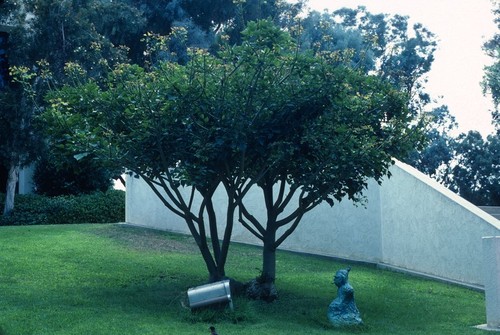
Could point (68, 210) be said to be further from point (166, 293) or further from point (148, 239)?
point (166, 293)

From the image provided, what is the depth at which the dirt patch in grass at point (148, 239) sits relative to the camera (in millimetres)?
17594

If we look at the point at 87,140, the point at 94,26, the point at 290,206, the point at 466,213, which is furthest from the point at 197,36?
the point at 87,140

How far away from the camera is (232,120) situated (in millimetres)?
11031

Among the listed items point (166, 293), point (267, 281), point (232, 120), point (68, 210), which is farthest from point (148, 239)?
point (232, 120)

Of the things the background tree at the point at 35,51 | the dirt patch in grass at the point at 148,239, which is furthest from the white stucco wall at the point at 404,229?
the background tree at the point at 35,51

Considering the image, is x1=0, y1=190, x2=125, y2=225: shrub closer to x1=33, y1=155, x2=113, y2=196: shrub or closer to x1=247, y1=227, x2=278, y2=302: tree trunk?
x1=33, y1=155, x2=113, y2=196: shrub

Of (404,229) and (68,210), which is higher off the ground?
(68,210)

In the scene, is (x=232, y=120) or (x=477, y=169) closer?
(x=232, y=120)

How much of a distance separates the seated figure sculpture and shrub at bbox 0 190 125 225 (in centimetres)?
1550

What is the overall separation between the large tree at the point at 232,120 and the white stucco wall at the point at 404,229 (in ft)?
11.5

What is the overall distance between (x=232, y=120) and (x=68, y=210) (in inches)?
588

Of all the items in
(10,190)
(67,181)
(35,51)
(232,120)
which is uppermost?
(35,51)

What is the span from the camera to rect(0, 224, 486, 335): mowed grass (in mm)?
10289

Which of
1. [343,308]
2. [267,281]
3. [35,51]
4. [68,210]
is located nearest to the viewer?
[343,308]
